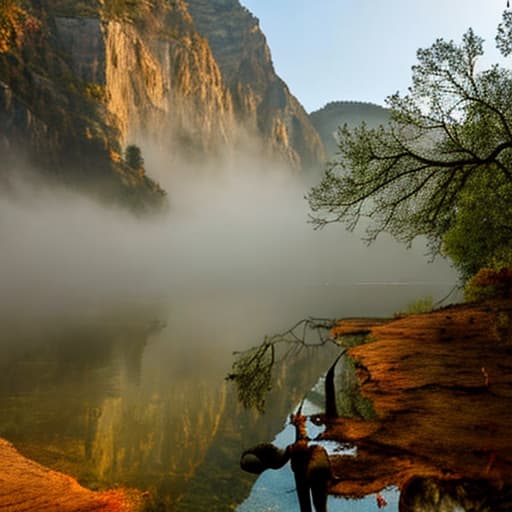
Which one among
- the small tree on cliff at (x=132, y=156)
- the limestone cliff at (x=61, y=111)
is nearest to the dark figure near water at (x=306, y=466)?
the limestone cliff at (x=61, y=111)

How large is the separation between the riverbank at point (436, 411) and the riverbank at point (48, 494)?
22.9 feet

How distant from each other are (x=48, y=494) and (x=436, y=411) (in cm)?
1092

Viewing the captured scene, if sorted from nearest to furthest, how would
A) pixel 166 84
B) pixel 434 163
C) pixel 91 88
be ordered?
pixel 434 163
pixel 91 88
pixel 166 84

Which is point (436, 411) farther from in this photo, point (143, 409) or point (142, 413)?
point (143, 409)

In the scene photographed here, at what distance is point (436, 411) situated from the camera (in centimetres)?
906

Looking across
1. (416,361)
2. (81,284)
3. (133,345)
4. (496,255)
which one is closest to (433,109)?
(496,255)

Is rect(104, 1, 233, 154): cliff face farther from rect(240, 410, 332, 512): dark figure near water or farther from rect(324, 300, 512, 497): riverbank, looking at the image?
rect(240, 410, 332, 512): dark figure near water

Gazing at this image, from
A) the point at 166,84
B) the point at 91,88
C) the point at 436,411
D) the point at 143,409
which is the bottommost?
the point at 143,409

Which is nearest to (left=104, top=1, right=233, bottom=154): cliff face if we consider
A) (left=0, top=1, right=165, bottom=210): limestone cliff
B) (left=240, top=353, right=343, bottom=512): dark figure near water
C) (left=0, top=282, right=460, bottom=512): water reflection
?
(left=0, top=1, right=165, bottom=210): limestone cliff

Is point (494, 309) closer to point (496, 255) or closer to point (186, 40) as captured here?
point (496, 255)

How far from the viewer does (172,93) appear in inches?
5969

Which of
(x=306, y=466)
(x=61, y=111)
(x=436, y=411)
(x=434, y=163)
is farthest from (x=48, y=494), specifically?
(x=61, y=111)

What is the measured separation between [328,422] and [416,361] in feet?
13.0

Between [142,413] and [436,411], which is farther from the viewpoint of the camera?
[142,413]
